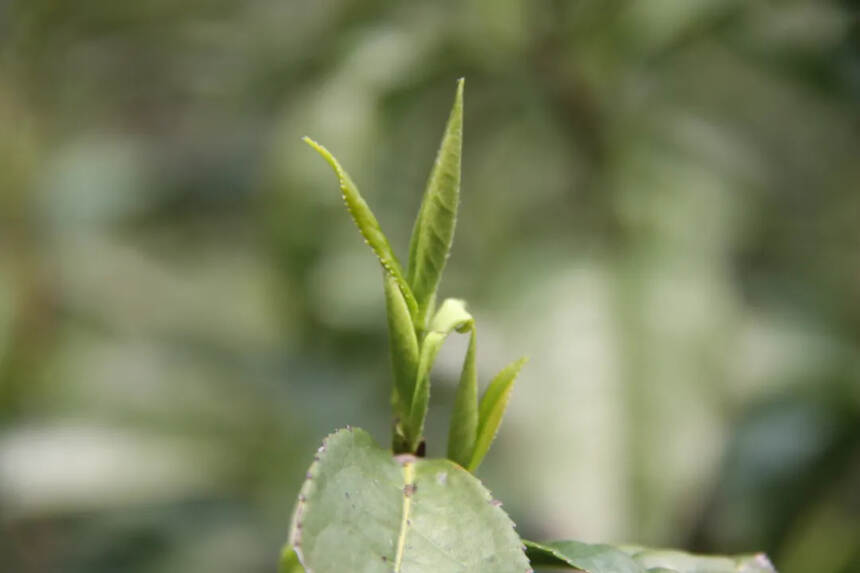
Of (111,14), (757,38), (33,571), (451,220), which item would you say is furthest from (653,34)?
(33,571)

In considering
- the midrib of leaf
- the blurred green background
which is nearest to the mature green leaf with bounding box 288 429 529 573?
the midrib of leaf

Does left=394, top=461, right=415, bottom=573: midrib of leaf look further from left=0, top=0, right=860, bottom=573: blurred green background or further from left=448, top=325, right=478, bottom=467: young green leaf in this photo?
left=0, top=0, right=860, bottom=573: blurred green background

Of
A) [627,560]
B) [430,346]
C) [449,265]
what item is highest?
[449,265]

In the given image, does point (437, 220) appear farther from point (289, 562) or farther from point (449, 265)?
point (449, 265)

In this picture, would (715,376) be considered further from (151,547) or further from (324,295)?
(151,547)

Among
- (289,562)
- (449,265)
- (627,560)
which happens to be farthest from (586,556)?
(449,265)

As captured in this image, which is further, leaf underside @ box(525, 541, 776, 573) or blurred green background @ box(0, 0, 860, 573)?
blurred green background @ box(0, 0, 860, 573)

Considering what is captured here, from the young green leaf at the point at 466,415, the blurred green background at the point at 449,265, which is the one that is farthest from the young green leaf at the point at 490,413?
the blurred green background at the point at 449,265
